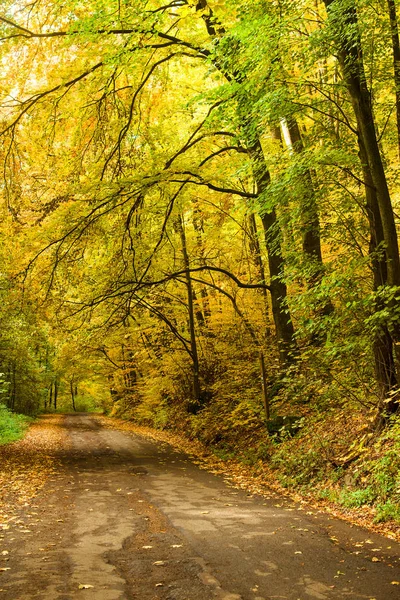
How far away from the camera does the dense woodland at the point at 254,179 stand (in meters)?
8.23

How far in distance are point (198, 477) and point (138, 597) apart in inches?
255

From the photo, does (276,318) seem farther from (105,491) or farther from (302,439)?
(105,491)

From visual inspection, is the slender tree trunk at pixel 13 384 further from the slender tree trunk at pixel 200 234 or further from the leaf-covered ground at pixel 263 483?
the leaf-covered ground at pixel 263 483

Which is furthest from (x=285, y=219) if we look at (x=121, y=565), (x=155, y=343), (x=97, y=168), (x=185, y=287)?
(x=155, y=343)

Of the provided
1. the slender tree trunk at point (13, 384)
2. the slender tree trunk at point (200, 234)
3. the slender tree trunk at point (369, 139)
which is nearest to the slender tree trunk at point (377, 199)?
the slender tree trunk at point (369, 139)

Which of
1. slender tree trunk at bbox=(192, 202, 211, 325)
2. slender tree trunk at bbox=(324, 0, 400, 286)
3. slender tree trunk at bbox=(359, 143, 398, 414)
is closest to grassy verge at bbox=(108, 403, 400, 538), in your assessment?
slender tree trunk at bbox=(359, 143, 398, 414)

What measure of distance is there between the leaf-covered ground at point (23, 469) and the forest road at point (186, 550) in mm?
332

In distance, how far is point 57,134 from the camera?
11.6 m

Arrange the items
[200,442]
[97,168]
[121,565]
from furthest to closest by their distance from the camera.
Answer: [200,442] < [97,168] < [121,565]

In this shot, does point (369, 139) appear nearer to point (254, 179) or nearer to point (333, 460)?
point (254, 179)

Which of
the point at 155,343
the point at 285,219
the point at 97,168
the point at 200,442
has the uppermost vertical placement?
the point at 97,168

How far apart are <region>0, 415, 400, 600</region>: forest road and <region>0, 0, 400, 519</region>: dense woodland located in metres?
1.26

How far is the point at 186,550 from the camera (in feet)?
18.3

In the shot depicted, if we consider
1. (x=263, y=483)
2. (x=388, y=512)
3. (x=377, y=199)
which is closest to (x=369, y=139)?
(x=377, y=199)
